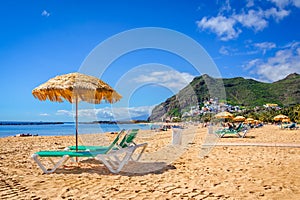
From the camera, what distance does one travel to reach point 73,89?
5.75 metres

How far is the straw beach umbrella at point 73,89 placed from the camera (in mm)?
5766

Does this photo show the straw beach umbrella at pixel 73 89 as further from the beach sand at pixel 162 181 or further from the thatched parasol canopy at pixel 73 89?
the beach sand at pixel 162 181

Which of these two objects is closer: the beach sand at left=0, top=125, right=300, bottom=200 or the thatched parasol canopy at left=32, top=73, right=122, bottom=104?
the beach sand at left=0, top=125, right=300, bottom=200

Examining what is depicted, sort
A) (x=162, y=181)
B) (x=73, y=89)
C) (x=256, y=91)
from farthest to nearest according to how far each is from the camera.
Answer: (x=256, y=91) → (x=73, y=89) → (x=162, y=181)

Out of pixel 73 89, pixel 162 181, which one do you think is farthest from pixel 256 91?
pixel 162 181

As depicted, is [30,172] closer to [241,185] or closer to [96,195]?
[96,195]

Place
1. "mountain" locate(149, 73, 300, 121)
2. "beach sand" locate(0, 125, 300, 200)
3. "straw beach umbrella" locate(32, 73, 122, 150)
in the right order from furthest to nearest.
→ "mountain" locate(149, 73, 300, 121)
"straw beach umbrella" locate(32, 73, 122, 150)
"beach sand" locate(0, 125, 300, 200)

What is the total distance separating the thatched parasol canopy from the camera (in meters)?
5.77

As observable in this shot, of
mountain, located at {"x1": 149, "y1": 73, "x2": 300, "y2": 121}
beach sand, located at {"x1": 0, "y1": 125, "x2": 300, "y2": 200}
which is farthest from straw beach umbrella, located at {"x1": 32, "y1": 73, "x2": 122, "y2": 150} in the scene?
mountain, located at {"x1": 149, "y1": 73, "x2": 300, "y2": 121}

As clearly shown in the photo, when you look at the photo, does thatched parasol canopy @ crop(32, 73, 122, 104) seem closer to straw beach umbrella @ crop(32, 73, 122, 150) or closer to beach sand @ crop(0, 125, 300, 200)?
straw beach umbrella @ crop(32, 73, 122, 150)

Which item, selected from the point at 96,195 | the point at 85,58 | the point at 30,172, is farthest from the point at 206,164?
the point at 85,58

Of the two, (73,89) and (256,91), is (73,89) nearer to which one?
(73,89)

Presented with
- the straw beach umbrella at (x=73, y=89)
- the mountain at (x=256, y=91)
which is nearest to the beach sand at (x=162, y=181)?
the straw beach umbrella at (x=73, y=89)

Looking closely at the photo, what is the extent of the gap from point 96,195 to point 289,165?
408 cm
